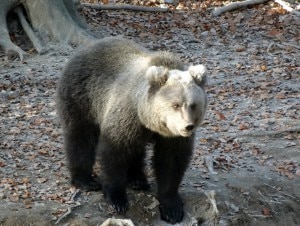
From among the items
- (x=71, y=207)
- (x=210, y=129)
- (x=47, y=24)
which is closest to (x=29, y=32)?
(x=47, y=24)

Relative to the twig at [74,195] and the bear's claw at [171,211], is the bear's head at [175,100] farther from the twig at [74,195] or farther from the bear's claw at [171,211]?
the twig at [74,195]

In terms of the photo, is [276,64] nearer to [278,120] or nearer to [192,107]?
[278,120]

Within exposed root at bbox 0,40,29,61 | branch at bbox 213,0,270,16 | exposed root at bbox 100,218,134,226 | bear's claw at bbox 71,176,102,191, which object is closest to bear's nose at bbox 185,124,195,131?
exposed root at bbox 100,218,134,226

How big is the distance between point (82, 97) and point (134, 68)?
778 mm

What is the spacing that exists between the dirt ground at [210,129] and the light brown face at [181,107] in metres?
1.47

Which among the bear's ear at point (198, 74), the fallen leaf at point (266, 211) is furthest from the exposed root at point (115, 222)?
the fallen leaf at point (266, 211)

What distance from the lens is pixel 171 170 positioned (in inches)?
261

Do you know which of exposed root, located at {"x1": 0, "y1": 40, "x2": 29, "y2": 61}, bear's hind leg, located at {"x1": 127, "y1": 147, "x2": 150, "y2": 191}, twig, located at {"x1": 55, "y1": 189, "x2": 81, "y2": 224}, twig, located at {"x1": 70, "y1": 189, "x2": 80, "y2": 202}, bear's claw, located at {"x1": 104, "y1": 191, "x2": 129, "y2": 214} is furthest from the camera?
exposed root, located at {"x1": 0, "y1": 40, "x2": 29, "y2": 61}

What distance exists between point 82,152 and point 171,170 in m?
1.12

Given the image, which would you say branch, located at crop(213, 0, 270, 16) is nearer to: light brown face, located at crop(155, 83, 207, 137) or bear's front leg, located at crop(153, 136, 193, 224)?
bear's front leg, located at crop(153, 136, 193, 224)

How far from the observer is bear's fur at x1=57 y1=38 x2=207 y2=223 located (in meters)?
5.89

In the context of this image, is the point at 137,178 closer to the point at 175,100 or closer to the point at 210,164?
the point at 210,164

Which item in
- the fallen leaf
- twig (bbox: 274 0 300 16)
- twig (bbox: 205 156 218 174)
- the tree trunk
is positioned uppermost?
the tree trunk

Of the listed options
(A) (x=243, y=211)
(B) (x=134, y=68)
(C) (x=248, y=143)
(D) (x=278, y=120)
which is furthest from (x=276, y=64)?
(B) (x=134, y=68)
